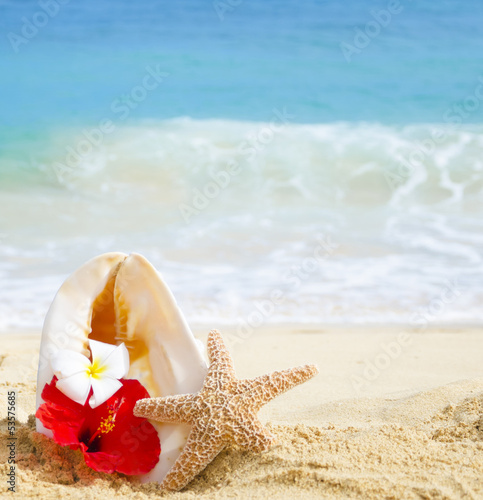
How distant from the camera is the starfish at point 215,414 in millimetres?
2139

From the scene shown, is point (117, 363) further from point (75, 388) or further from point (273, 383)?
point (273, 383)

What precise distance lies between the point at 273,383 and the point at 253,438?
0.21 m

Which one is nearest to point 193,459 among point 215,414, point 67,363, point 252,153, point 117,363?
point 215,414

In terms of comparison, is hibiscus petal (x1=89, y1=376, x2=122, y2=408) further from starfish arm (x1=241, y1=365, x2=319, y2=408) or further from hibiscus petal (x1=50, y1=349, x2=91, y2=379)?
starfish arm (x1=241, y1=365, x2=319, y2=408)

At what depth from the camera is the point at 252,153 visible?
11.6 metres

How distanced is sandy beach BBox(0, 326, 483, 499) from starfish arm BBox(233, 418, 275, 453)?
34mm

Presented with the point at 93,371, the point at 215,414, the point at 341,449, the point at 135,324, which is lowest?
the point at 341,449

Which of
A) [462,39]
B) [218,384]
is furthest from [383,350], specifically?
[462,39]

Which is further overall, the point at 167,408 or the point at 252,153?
the point at 252,153

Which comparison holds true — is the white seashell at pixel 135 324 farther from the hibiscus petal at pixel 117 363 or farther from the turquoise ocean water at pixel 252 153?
the turquoise ocean water at pixel 252 153

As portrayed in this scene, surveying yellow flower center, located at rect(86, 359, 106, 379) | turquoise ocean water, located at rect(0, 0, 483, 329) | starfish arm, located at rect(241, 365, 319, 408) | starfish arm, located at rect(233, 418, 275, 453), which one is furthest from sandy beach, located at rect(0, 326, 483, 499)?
turquoise ocean water, located at rect(0, 0, 483, 329)

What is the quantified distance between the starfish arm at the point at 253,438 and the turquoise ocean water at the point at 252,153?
3.01 meters

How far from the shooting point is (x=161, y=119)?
1289cm

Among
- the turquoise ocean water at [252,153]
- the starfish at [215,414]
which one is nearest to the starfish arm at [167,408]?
the starfish at [215,414]
